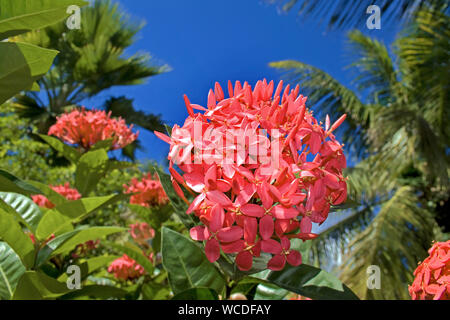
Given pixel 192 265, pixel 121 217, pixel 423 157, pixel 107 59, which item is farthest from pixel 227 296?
pixel 107 59

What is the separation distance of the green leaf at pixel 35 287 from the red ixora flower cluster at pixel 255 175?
411mm

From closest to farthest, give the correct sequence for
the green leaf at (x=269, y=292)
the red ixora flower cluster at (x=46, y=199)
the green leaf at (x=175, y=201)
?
1. the green leaf at (x=175, y=201)
2. the green leaf at (x=269, y=292)
3. the red ixora flower cluster at (x=46, y=199)

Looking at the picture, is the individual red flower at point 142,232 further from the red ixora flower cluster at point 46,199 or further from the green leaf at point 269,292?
the green leaf at point 269,292

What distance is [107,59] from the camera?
7727 millimetres

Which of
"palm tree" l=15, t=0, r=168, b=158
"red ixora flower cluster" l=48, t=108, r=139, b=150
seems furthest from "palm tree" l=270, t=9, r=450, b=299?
"red ixora flower cluster" l=48, t=108, r=139, b=150

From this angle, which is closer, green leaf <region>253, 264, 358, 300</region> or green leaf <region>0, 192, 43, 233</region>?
green leaf <region>253, 264, 358, 300</region>

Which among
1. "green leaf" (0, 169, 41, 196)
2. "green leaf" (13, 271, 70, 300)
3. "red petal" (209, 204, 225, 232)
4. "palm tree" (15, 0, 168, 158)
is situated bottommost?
"green leaf" (13, 271, 70, 300)

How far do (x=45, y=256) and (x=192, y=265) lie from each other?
15.7 inches

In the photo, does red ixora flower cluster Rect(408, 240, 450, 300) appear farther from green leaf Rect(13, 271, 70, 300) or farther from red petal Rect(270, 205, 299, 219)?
green leaf Rect(13, 271, 70, 300)

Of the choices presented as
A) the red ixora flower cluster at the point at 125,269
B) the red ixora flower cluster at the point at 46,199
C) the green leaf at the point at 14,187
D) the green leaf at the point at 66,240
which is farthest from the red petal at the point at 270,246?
the red ixora flower cluster at the point at 125,269

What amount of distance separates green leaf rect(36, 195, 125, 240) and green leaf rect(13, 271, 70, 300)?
0.50 ft

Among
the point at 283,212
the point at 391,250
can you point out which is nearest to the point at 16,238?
the point at 283,212

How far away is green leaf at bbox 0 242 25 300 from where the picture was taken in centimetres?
81

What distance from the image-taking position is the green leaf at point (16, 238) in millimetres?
755
